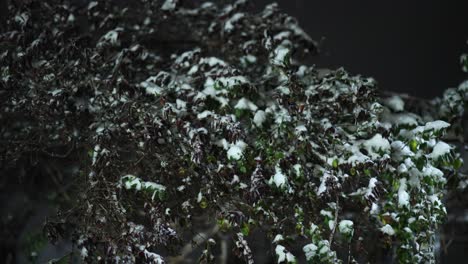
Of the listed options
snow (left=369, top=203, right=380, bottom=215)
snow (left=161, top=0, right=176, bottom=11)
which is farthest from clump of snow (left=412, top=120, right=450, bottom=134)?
snow (left=161, top=0, right=176, bottom=11)

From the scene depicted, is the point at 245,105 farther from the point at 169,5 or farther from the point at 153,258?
the point at 169,5

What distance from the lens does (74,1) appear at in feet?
17.8

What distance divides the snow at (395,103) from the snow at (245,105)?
139cm

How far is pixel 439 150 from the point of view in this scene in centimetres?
364

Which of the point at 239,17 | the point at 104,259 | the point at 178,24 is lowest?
the point at 104,259

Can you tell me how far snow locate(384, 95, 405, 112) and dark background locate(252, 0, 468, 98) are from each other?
1.48 metres

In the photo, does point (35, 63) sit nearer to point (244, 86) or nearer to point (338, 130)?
point (244, 86)

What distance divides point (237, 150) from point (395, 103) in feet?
5.74

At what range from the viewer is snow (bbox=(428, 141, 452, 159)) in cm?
361

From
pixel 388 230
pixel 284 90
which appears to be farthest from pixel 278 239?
pixel 284 90

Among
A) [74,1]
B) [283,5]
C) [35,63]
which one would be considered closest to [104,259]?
[35,63]

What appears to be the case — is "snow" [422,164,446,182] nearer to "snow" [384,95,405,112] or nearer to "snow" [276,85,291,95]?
"snow" [384,95,405,112]

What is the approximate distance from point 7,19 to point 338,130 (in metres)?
3.46

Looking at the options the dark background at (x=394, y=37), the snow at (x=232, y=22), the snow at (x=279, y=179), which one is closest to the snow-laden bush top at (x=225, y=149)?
the snow at (x=279, y=179)
